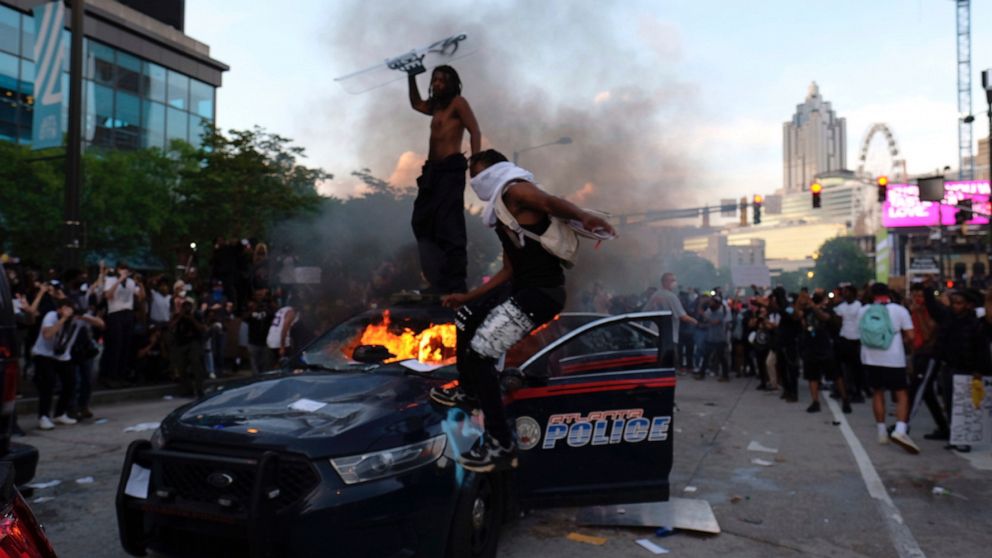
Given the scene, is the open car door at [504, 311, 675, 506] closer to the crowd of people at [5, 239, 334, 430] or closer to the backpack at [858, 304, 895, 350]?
the backpack at [858, 304, 895, 350]

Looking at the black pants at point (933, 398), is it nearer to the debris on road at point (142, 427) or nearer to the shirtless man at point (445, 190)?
the shirtless man at point (445, 190)

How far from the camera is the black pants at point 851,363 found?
36.7 ft

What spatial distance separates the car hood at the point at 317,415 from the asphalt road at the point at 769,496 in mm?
1145

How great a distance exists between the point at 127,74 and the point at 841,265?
88.0 metres

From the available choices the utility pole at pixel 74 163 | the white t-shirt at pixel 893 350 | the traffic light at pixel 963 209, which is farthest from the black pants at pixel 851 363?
the traffic light at pixel 963 209

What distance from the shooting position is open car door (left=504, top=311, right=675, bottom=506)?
4.50 m

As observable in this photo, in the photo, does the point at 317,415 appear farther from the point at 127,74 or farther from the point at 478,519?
the point at 127,74

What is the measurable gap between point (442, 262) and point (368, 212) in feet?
15.9

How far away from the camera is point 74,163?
11.2m

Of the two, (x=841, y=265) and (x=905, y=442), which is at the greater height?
(x=841, y=265)

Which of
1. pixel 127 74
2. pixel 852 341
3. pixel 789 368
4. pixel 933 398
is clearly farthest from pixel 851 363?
pixel 127 74

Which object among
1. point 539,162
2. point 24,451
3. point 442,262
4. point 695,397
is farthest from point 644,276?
point 24,451

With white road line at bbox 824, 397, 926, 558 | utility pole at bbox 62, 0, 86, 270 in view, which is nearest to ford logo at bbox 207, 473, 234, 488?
white road line at bbox 824, 397, 926, 558

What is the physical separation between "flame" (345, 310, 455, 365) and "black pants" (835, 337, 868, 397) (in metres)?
7.85
